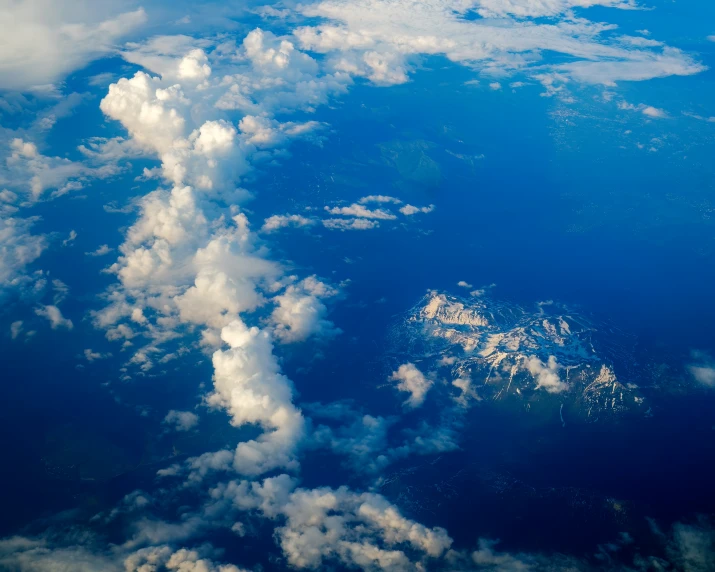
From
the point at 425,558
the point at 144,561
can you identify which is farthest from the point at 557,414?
the point at 144,561

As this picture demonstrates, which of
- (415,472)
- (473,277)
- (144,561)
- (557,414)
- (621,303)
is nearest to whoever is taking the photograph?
(144,561)

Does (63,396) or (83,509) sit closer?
(83,509)

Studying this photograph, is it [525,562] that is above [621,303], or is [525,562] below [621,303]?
below

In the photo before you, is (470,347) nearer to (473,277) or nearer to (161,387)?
(473,277)

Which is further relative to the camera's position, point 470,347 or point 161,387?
point 470,347

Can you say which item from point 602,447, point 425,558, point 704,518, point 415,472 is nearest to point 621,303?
point 602,447

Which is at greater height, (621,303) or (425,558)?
(621,303)

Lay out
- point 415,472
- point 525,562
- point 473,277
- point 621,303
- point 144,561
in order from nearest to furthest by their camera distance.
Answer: point 144,561 < point 525,562 < point 415,472 < point 621,303 < point 473,277

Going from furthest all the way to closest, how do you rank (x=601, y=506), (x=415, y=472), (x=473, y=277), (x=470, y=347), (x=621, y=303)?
1. (x=473, y=277)
2. (x=621, y=303)
3. (x=470, y=347)
4. (x=415, y=472)
5. (x=601, y=506)

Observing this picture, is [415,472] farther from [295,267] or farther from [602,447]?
[295,267]
